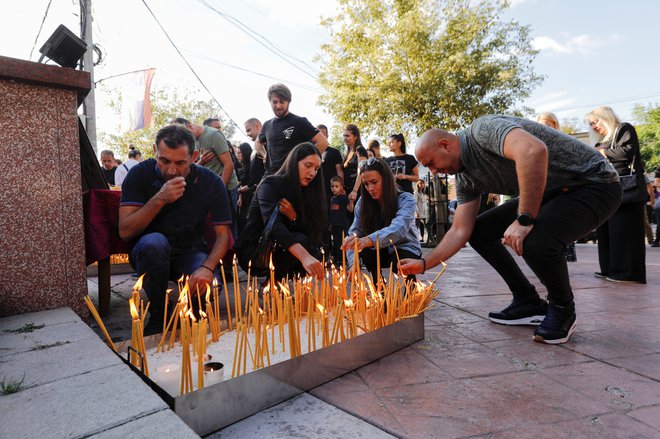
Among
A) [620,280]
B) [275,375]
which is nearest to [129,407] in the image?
[275,375]

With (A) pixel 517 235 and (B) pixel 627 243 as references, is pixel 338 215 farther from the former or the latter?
(A) pixel 517 235

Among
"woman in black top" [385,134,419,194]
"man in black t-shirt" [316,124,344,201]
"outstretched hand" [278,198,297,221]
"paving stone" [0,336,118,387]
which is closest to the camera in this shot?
"paving stone" [0,336,118,387]

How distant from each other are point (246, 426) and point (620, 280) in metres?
3.99

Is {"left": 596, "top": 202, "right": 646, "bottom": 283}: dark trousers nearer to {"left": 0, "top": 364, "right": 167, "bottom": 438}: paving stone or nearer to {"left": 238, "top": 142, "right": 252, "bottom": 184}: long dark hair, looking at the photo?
{"left": 0, "top": 364, "right": 167, "bottom": 438}: paving stone

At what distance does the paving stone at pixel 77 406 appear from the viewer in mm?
818

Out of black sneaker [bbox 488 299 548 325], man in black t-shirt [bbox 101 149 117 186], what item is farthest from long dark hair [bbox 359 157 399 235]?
man in black t-shirt [bbox 101 149 117 186]

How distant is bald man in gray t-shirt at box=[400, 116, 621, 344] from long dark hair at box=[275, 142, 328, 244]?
935 mm

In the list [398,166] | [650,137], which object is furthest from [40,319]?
[650,137]

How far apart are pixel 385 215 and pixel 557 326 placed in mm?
1271

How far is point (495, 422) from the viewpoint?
1.22 m

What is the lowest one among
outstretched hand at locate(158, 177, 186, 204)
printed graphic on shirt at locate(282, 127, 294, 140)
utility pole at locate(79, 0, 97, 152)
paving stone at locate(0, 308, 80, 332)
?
paving stone at locate(0, 308, 80, 332)

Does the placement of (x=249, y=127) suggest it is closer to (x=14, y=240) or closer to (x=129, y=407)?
(x=14, y=240)

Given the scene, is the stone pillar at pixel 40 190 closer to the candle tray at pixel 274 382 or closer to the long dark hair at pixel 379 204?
the candle tray at pixel 274 382

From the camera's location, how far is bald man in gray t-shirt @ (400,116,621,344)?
1966 millimetres
